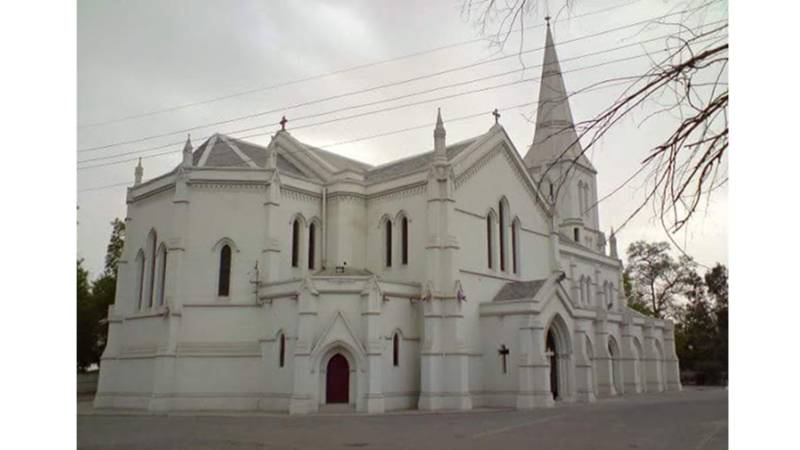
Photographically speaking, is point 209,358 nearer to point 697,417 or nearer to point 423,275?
point 423,275

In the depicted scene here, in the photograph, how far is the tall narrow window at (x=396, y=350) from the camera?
18.7 meters

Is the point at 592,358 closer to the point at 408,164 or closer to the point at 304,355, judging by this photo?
the point at 408,164

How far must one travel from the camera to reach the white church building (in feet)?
59.3

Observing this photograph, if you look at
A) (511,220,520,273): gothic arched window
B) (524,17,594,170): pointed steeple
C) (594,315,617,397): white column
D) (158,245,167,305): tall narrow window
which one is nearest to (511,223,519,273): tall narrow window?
(511,220,520,273): gothic arched window

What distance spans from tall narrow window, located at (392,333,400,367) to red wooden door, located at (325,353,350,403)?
58.9 inches

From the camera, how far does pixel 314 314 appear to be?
17.8 meters

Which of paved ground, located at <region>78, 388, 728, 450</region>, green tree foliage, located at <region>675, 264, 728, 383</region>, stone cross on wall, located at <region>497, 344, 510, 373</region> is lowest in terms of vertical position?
paved ground, located at <region>78, 388, 728, 450</region>

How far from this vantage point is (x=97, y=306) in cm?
2639

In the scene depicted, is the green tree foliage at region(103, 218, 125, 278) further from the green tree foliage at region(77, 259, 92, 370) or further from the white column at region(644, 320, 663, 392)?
the white column at region(644, 320, 663, 392)

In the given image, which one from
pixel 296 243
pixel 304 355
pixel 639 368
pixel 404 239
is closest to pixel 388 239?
pixel 404 239

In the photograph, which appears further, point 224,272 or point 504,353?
point 504,353

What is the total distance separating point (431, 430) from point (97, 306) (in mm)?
18834
